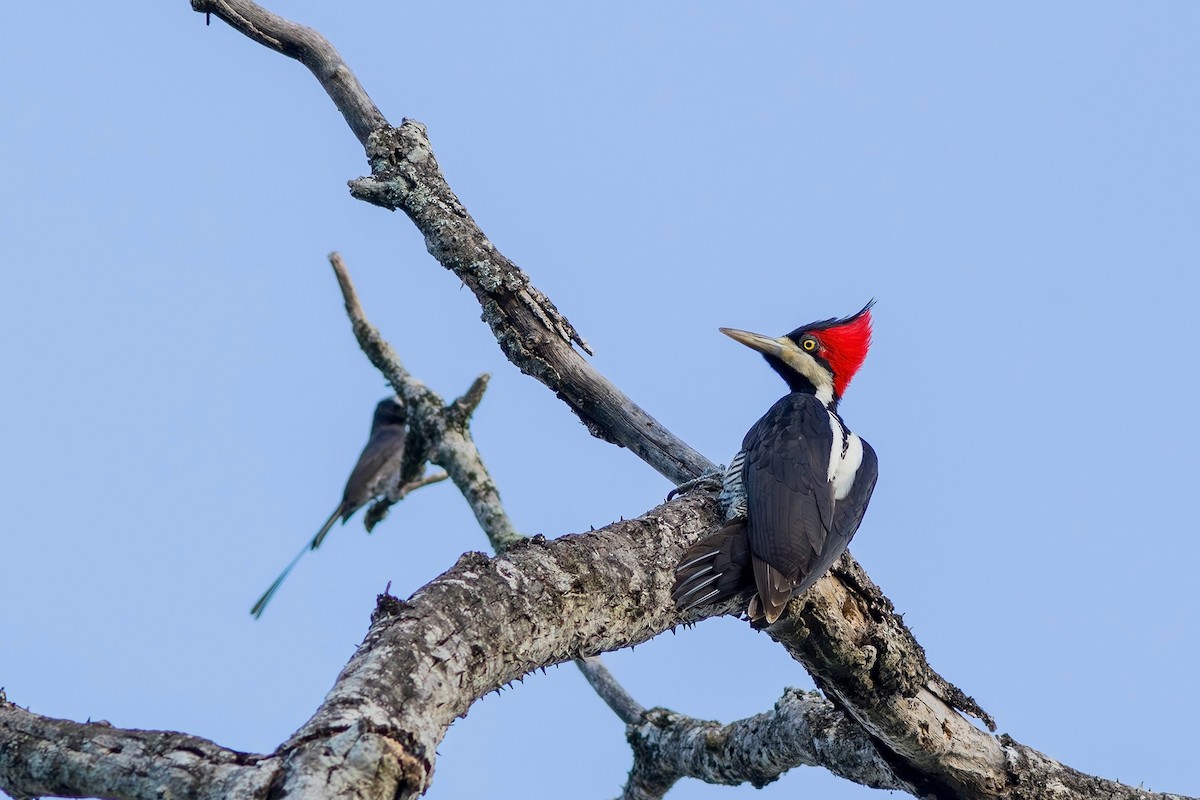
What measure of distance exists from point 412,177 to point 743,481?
1.49 meters

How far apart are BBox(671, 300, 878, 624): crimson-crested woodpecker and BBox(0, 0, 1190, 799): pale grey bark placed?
0.09 meters

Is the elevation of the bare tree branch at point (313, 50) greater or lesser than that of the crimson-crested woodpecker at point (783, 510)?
greater

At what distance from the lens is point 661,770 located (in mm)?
4492

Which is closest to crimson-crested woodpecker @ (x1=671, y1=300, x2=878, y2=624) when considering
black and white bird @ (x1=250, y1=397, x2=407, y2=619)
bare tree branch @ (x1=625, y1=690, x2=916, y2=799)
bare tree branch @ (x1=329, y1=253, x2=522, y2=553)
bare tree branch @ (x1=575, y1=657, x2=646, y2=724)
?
bare tree branch @ (x1=625, y1=690, x2=916, y2=799)

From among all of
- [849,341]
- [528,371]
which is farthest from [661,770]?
[849,341]

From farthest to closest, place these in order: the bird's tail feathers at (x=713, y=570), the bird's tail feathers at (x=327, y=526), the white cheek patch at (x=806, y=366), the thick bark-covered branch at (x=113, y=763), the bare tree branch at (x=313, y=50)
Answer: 1. the bird's tail feathers at (x=327, y=526)
2. the white cheek patch at (x=806, y=366)
3. the bare tree branch at (x=313, y=50)
4. the bird's tail feathers at (x=713, y=570)
5. the thick bark-covered branch at (x=113, y=763)

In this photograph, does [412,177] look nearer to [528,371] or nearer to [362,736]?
[528,371]

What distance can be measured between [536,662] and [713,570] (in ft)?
2.65

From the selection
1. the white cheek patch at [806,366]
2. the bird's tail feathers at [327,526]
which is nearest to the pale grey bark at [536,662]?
the white cheek patch at [806,366]

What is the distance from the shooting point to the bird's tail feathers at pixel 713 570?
2.98 m

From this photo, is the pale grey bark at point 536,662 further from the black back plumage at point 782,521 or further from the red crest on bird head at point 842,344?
the red crest on bird head at point 842,344

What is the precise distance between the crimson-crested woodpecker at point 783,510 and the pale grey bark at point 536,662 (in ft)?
0.29

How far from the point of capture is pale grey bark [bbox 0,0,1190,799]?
1839 millimetres

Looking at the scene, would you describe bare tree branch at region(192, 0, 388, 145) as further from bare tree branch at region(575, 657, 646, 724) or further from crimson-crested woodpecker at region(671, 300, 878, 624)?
bare tree branch at region(575, 657, 646, 724)
